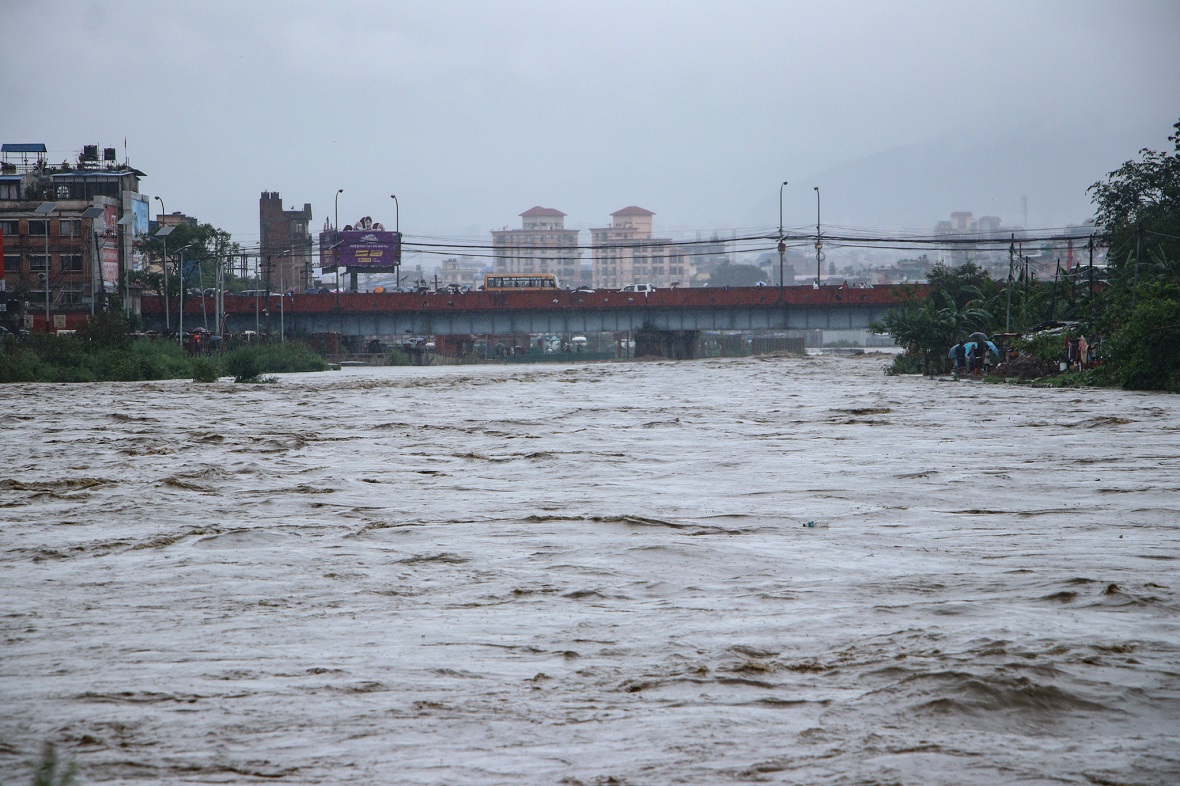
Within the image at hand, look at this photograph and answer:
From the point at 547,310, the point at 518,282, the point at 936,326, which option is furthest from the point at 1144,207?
the point at 518,282

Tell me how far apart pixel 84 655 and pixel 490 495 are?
693 centimetres

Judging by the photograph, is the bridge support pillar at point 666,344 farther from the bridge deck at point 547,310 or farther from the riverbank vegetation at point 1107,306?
the riverbank vegetation at point 1107,306

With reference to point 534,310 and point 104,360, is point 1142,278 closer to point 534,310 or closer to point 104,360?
point 104,360

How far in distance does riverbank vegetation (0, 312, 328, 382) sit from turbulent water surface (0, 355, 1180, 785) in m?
31.0

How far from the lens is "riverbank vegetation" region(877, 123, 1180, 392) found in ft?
105

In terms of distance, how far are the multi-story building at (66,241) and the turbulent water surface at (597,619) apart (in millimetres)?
63714

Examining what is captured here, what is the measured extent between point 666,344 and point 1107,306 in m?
58.2

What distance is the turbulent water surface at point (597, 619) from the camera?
16.0 ft

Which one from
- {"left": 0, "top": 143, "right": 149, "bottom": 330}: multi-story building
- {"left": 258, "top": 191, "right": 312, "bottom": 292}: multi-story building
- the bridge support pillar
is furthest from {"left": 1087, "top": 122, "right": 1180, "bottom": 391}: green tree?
{"left": 258, "top": 191, "right": 312, "bottom": 292}: multi-story building

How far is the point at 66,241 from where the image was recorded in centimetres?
8069

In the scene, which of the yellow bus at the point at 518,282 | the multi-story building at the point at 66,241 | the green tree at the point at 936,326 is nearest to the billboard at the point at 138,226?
the multi-story building at the point at 66,241

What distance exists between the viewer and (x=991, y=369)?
42781mm

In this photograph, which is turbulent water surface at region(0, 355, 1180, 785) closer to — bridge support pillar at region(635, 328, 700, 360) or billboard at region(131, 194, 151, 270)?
billboard at region(131, 194, 151, 270)

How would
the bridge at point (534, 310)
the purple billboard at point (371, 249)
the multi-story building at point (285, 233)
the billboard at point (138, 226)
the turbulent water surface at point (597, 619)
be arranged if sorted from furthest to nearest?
the multi-story building at point (285, 233)
the purple billboard at point (371, 249)
the billboard at point (138, 226)
the bridge at point (534, 310)
the turbulent water surface at point (597, 619)
